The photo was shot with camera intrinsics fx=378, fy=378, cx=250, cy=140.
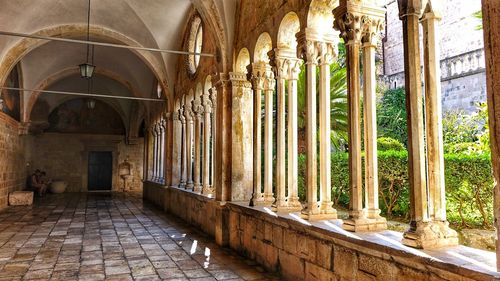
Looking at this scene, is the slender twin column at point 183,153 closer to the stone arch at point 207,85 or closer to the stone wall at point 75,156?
the stone arch at point 207,85

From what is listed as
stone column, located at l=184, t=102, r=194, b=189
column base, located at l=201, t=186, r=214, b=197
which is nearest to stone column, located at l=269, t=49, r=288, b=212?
column base, located at l=201, t=186, r=214, b=197

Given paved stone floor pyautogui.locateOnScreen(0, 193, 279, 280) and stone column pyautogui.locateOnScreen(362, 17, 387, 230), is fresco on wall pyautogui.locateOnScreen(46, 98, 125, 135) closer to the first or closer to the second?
paved stone floor pyautogui.locateOnScreen(0, 193, 279, 280)

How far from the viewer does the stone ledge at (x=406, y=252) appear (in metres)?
2.08

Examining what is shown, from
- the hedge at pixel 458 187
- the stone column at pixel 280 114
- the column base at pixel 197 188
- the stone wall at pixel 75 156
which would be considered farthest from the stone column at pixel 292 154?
the stone wall at pixel 75 156

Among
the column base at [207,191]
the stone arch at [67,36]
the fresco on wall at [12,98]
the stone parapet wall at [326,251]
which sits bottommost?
the stone parapet wall at [326,251]

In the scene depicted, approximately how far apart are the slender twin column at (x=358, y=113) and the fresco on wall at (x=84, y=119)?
17193 mm

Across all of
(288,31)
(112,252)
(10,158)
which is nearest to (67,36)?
(10,158)

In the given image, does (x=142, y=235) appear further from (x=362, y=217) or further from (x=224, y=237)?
(x=362, y=217)

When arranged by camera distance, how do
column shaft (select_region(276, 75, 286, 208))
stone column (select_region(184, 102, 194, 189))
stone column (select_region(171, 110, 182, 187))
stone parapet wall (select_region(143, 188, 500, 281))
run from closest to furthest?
stone parapet wall (select_region(143, 188, 500, 281)) < column shaft (select_region(276, 75, 286, 208)) < stone column (select_region(184, 102, 194, 189)) < stone column (select_region(171, 110, 182, 187))

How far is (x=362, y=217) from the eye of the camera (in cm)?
321

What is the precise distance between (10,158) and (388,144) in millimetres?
11043

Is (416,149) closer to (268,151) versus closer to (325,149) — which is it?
(325,149)

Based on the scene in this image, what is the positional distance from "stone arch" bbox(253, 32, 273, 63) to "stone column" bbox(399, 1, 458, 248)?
2.56m

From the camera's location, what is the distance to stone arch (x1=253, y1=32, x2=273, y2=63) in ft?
17.0
